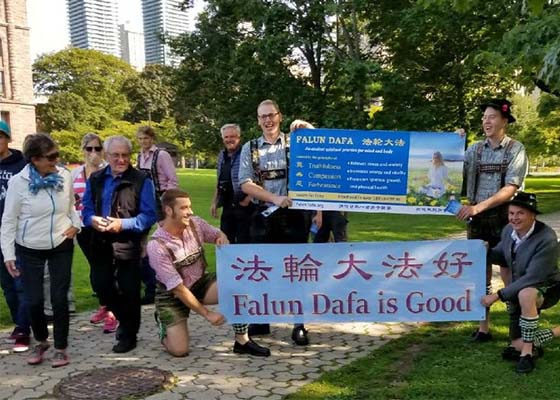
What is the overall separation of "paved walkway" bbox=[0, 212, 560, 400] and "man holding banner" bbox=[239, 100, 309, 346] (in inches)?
39.5

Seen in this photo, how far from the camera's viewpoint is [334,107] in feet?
55.3

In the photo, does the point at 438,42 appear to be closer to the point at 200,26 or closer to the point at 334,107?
the point at 334,107

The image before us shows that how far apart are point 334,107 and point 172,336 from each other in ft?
42.8

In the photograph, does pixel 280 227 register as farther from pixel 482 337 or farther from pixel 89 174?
pixel 89 174

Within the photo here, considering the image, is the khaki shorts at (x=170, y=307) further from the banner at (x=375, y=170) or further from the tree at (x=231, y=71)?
the tree at (x=231, y=71)

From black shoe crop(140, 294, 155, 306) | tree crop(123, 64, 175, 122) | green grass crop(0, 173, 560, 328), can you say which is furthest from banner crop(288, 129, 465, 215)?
tree crop(123, 64, 175, 122)

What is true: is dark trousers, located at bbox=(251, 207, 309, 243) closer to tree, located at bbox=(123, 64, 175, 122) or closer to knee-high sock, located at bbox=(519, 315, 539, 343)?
knee-high sock, located at bbox=(519, 315, 539, 343)

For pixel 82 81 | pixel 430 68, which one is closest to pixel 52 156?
pixel 430 68

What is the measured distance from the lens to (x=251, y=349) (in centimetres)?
471

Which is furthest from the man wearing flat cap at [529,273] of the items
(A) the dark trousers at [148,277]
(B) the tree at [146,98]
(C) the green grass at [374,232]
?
(B) the tree at [146,98]

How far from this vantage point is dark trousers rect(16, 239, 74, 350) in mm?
4500

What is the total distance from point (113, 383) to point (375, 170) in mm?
2604

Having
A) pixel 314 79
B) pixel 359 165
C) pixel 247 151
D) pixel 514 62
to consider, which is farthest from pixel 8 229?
pixel 314 79

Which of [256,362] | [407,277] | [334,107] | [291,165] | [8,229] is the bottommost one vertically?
[256,362]
